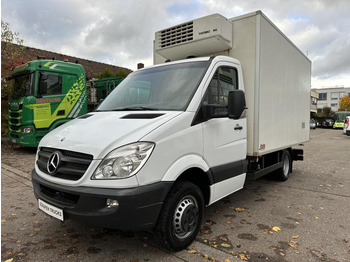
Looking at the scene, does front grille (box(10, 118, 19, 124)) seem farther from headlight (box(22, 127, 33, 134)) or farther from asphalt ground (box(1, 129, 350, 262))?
asphalt ground (box(1, 129, 350, 262))

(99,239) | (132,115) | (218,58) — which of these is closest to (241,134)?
(218,58)

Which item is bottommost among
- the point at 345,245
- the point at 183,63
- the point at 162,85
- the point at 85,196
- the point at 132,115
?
the point at 345,245

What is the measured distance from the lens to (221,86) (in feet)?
12.0

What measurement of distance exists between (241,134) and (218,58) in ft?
3.93

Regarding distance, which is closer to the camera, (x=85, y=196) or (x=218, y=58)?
(x=85, y=196)

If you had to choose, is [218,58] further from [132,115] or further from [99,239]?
[99,239]

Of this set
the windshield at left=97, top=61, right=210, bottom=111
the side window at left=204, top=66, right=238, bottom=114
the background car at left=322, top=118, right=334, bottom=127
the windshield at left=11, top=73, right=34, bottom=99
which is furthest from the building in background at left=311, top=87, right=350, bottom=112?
the windshield at left=97, top=61, right=210, bottom=111

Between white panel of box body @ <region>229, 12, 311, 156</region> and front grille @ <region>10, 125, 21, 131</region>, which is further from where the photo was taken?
front grille @ <region>10, 125, 21, 131</region>

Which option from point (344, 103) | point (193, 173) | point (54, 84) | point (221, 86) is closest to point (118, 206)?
point (193, 173)

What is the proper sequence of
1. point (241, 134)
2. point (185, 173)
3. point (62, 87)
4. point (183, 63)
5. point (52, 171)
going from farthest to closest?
point (62, 87) < point (241, 134) < point (183, 63) < point (185, 173) < point (52, 171)

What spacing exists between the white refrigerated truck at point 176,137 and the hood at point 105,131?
0.01 meters

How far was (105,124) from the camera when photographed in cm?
299

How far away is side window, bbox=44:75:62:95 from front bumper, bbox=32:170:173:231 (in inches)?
299

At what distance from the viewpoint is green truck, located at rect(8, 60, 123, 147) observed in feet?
29.5
